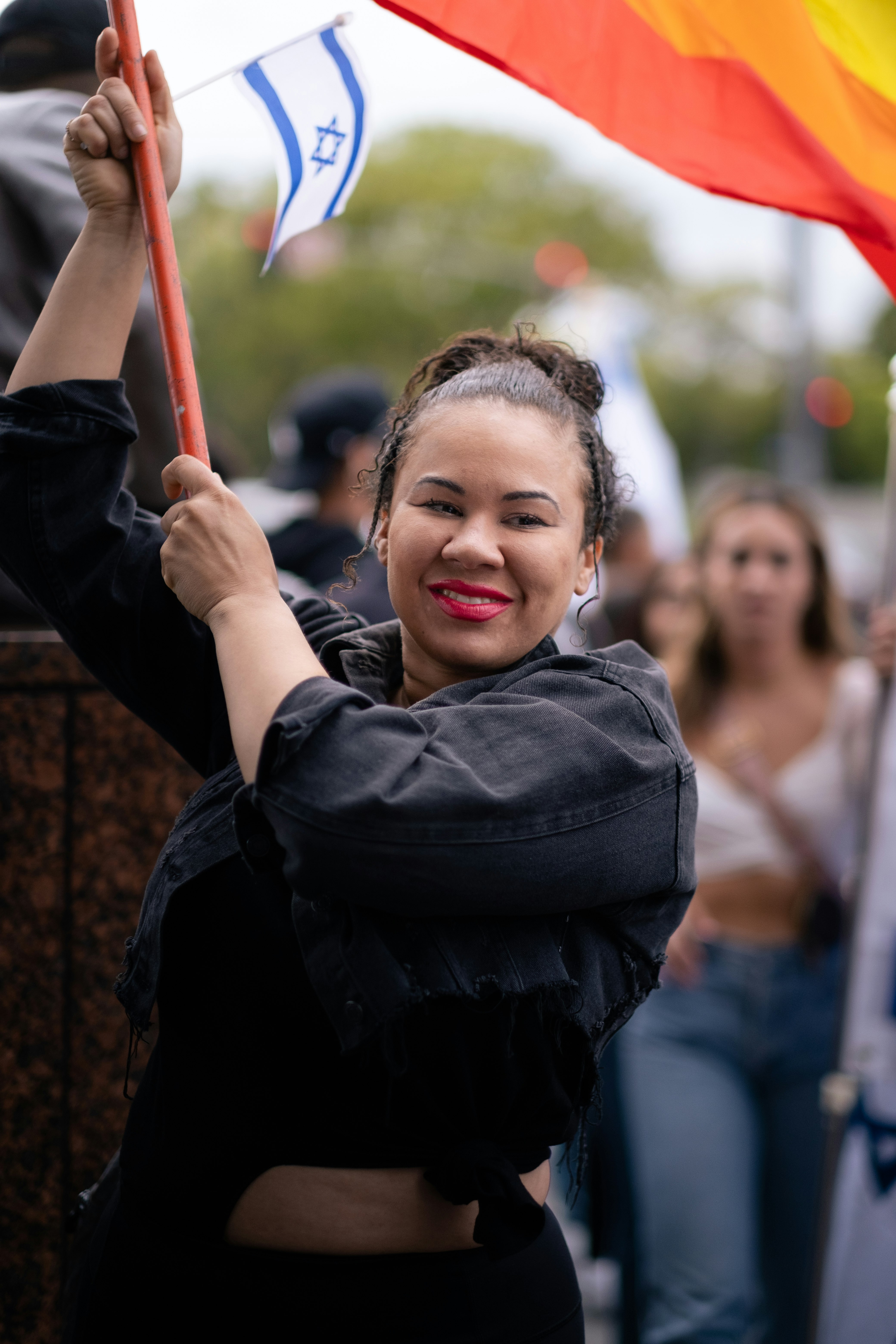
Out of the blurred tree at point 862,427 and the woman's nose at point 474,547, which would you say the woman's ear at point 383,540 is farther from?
the blurred tree at point 862,427

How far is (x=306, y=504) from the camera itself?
4.76 meters

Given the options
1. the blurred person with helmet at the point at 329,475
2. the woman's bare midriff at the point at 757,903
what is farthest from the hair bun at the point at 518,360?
the woman's bare midriff at the point at 757,903

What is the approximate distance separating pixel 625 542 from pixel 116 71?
5.38m

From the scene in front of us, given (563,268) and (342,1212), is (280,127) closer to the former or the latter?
(342,1212)

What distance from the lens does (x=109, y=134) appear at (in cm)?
195

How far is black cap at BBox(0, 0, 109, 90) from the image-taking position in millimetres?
2713

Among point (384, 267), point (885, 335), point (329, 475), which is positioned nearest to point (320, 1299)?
point (329, 475)

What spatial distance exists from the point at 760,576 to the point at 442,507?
2640 mm

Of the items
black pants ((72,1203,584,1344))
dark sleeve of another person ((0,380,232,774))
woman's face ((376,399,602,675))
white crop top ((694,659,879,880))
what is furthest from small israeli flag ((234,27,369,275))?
white crop top ((694,659,879,880))

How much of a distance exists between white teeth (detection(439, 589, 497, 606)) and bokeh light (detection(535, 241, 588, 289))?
35.2 ft

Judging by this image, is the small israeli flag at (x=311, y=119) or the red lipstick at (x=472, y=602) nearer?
the red lipstick at (x=472, y=602)

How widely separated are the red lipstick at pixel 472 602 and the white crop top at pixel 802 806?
2.18 metres

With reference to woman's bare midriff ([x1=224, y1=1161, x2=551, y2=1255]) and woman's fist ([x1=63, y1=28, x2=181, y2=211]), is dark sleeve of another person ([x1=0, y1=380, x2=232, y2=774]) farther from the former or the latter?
woman's bare midriff ([x1=224, y1=1161, x2=551, y2=1255])

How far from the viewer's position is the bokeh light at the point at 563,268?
16.4 metres
